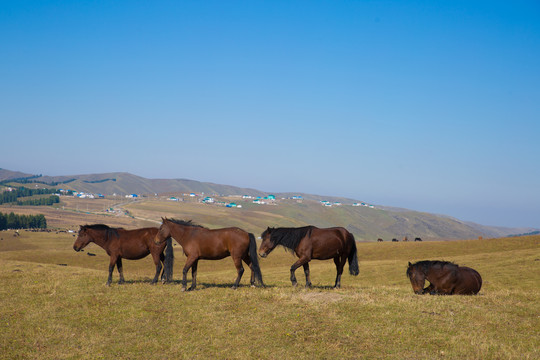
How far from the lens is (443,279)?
17000mm

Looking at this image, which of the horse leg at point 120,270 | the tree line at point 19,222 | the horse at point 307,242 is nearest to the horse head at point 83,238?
the horse leg at point 120,270

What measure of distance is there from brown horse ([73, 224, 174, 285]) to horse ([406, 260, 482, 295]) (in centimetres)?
1012

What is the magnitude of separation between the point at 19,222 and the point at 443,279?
162 meters

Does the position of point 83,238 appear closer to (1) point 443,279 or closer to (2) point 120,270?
(2) point 120,270

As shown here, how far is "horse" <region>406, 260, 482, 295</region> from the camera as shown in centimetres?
1702

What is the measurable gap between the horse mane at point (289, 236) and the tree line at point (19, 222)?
150m

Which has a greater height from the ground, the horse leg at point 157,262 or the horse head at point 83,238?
the horse head at point 83,238

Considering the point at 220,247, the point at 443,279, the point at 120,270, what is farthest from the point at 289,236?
the point at 120,270

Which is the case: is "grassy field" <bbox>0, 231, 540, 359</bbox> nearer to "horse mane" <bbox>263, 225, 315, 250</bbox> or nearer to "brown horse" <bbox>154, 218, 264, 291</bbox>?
"brown horse" <bbox>154, 218, 264, 291</bbox>

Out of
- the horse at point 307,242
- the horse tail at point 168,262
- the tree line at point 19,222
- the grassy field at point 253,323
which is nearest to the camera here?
the grassy field at point 253,323

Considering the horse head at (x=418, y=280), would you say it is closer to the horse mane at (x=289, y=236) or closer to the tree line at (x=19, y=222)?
the horse mane at (x=289, y=236)

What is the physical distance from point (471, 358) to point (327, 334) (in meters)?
3.47

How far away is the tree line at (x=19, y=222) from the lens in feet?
465

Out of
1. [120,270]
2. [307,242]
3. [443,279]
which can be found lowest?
[120,270]
